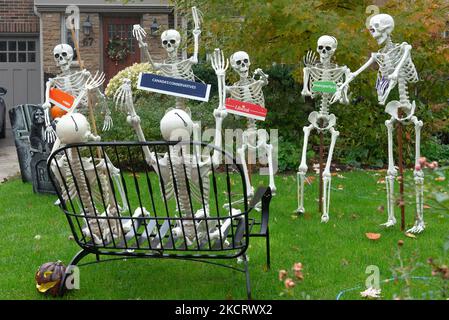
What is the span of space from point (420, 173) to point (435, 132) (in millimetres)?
5585

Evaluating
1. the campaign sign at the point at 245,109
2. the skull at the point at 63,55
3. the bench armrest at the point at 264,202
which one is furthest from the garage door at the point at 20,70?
the bench armrest at the point at 264,202

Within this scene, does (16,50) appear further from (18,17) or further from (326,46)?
(326,46)

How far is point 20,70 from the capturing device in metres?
19.5

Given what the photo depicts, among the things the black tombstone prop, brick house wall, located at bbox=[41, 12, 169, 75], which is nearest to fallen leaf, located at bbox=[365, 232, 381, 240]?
the black tombstone prop

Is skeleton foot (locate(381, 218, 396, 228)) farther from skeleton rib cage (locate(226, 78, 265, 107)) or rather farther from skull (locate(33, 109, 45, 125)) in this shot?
skull (locate(33, 109, 45, 125))

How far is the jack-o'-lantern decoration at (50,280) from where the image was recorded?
4.52m

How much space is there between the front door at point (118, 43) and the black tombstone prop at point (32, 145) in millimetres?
9330

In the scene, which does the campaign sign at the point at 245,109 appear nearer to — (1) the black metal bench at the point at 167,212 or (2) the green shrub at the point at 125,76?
(1) the black metal bench at the point at 167,212

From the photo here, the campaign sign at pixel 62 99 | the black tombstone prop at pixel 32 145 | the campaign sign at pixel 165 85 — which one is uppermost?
the campaign sign at pixel 165 85

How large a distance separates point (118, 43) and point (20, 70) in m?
3.18

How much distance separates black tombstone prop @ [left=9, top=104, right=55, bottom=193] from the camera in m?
8.55

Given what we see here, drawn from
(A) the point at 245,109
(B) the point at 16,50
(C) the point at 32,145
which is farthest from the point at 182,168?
(B) the point at 16,50

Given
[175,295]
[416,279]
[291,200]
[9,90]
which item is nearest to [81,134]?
[175,295]

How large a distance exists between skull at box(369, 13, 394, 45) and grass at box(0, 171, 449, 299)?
163cm
